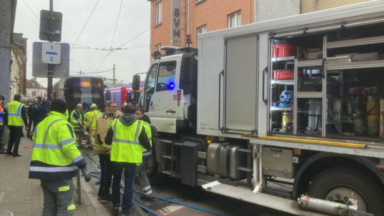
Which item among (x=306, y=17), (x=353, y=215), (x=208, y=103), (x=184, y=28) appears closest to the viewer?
(x=353, y=215)

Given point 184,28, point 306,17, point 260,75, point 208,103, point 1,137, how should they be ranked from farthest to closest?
1. point 184,28
2. point 1,137
3. point 208,103
4. point 260,75
5. point 306,17

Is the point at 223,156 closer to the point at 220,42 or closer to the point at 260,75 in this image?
the point at 260,75

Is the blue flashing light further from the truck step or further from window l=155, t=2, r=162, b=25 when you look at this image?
window l=155, t=2, r=162, b=25

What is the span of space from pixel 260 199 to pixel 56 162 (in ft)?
9.19

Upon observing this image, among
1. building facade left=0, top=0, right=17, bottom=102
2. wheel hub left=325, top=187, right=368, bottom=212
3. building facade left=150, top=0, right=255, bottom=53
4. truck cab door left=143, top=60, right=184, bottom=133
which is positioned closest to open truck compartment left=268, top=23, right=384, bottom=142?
wheel hub left=325, top=187, right=368, bottom=212

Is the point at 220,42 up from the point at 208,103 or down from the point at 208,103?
up

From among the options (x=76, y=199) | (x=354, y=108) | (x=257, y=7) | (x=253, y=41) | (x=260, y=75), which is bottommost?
(x=76, y=199)

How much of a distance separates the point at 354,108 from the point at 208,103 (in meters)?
2.35

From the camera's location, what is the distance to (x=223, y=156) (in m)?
5.81

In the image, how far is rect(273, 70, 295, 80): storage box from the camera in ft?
17.0

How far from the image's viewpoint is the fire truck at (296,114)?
4.35 metres

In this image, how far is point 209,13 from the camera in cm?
1872

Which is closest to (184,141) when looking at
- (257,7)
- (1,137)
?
(1,137)

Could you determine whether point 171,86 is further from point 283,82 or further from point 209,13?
point 209,13
